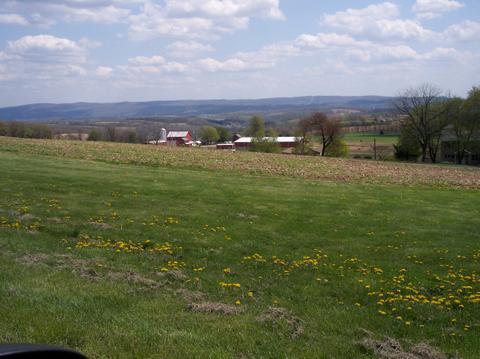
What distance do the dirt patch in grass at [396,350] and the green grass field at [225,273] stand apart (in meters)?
0.16

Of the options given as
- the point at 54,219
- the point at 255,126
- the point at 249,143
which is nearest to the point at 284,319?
the point at 54,219

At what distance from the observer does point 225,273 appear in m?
10.7

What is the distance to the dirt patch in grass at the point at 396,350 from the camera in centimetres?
661

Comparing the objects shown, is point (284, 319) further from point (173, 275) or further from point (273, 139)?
point (273, 139)

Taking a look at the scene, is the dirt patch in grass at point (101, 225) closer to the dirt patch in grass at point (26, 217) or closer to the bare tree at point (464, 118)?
→ the dirt patch in grass at point (26, 217)

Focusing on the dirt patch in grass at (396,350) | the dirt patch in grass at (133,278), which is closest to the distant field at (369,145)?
the dirt patch in grass at (133,278)

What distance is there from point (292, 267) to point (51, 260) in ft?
16.8

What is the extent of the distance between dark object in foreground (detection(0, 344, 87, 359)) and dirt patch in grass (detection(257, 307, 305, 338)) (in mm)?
4637

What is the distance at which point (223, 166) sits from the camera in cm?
4019

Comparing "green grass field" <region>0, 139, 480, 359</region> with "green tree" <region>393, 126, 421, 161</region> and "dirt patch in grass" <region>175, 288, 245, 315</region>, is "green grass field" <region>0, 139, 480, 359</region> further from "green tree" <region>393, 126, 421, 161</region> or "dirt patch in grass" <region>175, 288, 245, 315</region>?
"green tree" <region>393, 126, 421, 161</region>

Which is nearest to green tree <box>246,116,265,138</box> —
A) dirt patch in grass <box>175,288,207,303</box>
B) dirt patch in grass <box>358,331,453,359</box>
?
dirt patch in grass <box>175,288,207,303</box>

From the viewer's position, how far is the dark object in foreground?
8.79 ft

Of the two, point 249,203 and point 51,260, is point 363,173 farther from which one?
point 51,260

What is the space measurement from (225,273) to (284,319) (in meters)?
3.10
